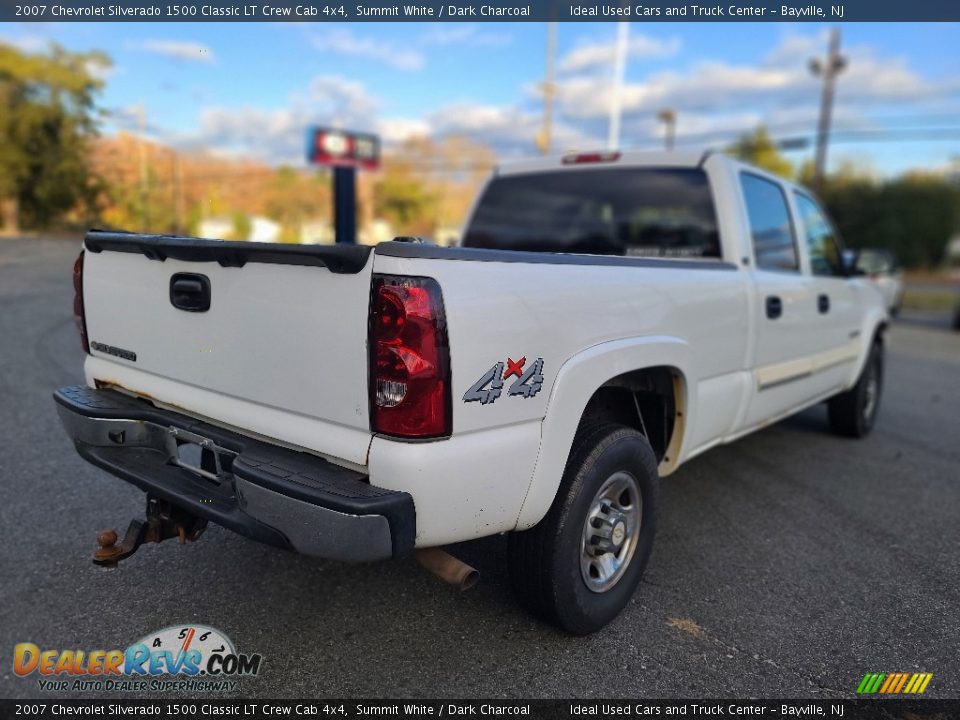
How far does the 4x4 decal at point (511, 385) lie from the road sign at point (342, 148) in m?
23.5

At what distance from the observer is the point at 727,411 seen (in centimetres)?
355

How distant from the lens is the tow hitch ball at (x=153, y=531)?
2.56m

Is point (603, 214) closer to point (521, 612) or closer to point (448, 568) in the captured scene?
point (521, 612)

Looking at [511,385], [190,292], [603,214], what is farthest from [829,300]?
[190,292]

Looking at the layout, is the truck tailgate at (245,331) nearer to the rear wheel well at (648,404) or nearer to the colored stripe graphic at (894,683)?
the rear wheel well at (648,404)

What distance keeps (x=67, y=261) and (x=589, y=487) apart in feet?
40.0

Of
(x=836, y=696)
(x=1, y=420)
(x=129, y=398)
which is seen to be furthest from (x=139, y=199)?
(x=836, y=696)

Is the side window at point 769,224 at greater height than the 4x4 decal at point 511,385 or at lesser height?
greater

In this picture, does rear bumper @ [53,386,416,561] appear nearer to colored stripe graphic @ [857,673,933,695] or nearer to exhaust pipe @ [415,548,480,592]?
exhaust pipe @ [415,548,480,592]

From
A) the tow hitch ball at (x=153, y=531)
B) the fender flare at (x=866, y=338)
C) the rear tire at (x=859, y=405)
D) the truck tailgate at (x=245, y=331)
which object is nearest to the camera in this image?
the truck tailgate at (x=245, y=331)

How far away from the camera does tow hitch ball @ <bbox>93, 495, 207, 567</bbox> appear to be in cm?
256

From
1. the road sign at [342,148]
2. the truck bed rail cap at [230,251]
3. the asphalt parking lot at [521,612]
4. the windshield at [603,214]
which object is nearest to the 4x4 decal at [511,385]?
A: the truck bed rail cap at [230,251]

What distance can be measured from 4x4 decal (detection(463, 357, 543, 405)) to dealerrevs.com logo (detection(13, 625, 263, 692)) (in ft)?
4.12

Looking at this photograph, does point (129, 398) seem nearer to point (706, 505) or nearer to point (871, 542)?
point (706, 505)
